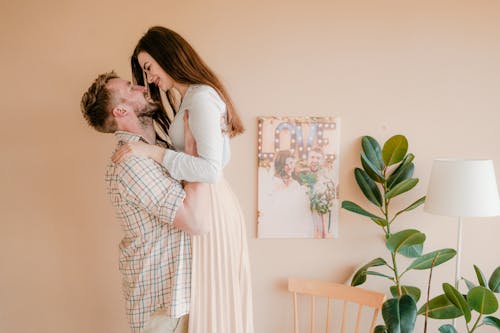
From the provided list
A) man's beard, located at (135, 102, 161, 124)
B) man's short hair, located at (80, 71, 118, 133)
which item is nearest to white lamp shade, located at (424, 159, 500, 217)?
man's beard, located at (135, 102, 161, 124)

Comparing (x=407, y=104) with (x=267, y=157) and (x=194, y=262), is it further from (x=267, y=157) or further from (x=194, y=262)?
(x=194, y=262)

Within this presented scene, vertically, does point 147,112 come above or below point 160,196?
above

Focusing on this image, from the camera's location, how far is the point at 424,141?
1.95m

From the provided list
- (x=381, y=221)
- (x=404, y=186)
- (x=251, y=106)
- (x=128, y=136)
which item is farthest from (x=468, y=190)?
(x=128, y=136)

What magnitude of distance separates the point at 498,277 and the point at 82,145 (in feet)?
6.57

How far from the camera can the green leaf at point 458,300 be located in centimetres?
161

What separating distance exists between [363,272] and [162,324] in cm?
95

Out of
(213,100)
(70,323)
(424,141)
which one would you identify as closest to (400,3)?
(424,141)

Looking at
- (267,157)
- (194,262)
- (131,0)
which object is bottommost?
A: (194,262)

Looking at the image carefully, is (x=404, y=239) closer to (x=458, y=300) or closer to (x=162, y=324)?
(x=458, y=300)

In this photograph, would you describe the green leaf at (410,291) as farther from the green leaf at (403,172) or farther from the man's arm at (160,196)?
the man's arm at (160,196)

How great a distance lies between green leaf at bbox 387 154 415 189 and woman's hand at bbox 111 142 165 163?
1093mm

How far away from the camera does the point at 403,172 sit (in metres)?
1.84

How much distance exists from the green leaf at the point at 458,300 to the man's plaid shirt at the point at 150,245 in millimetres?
1083
